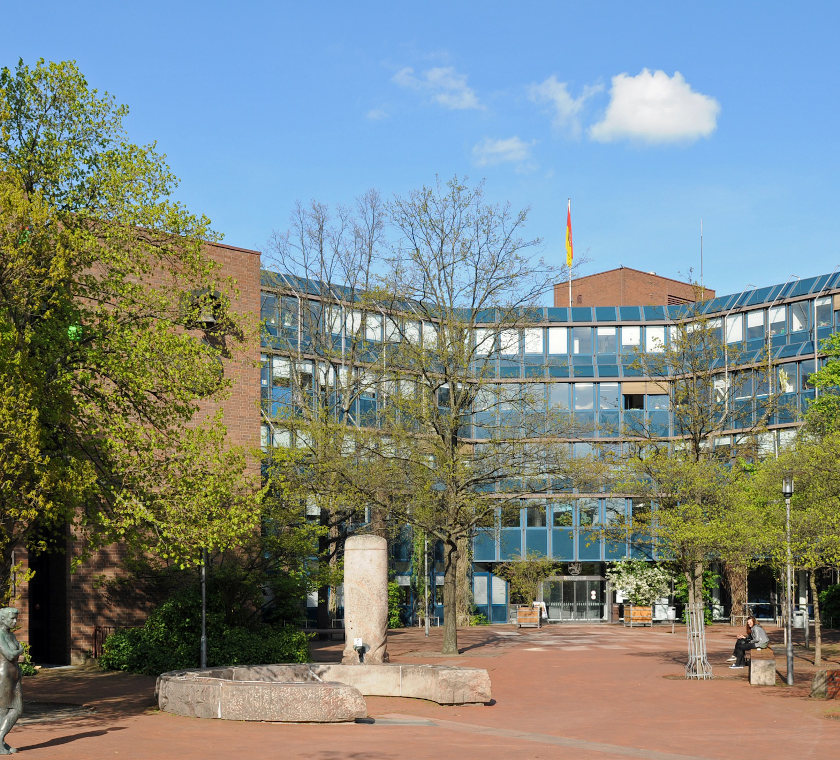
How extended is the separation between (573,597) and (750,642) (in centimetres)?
2543

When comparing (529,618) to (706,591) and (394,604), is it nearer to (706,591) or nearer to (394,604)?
(394,604)

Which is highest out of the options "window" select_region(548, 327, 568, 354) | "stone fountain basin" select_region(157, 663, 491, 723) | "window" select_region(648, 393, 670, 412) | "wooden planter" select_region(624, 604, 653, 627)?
"window" select_region(548, 327, 568, 354)

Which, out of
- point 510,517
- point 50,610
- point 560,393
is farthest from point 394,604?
point 50,610

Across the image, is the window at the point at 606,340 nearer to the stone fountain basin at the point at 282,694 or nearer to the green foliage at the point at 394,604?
the green foliage at the point at 394,604

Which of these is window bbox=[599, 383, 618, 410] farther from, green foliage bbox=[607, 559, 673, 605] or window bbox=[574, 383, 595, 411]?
green foliage bbox=[607, 559, 673, 605]

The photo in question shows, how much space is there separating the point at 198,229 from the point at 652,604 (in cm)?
3611

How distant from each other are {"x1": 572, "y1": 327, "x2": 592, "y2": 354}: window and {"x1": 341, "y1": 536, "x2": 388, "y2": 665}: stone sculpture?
103 feet

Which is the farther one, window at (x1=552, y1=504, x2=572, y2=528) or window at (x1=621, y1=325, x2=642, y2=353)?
window at (x1=621, y1=325, x2=642, y2=353)

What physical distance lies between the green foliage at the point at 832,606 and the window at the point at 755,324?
41.6 feet

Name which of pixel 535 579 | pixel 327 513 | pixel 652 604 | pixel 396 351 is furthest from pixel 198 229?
pixel 652 604

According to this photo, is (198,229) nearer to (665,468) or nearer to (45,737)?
(45,737)

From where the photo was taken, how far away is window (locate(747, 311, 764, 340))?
51.8 meters

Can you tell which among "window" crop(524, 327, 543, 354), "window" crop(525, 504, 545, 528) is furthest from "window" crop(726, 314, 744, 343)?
"window" crop(525, 504, 545, 528)

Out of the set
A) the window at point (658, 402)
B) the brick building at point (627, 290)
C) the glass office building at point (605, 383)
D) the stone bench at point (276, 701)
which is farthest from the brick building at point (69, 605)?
the brick building at point (627, 290)
